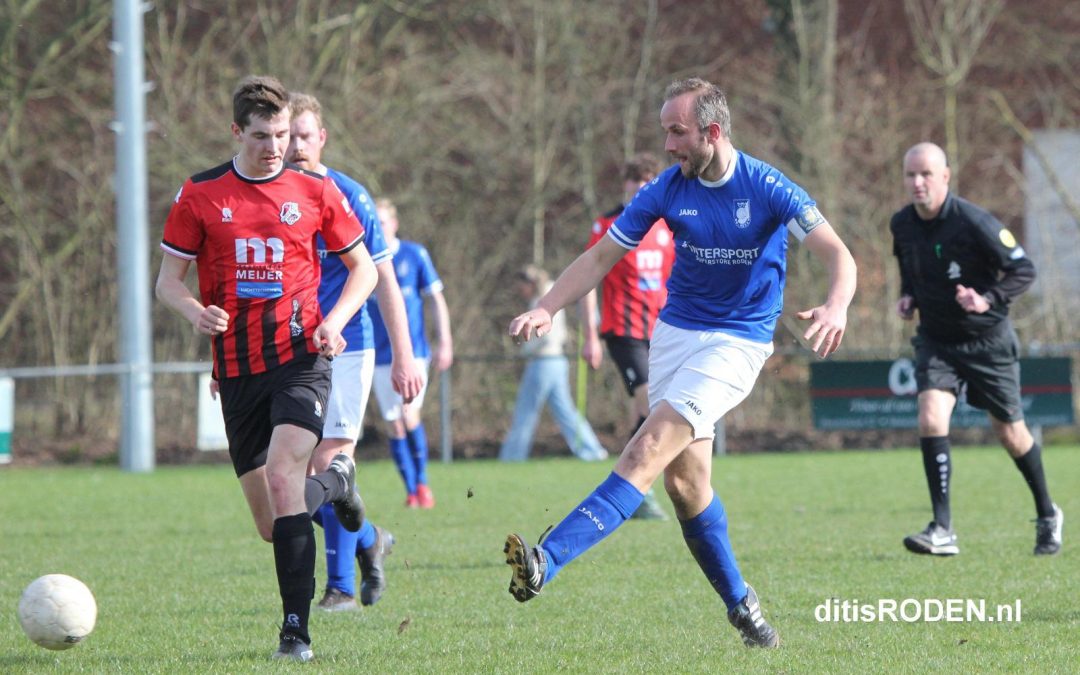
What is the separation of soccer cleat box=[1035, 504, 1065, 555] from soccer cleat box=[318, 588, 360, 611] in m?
3.69

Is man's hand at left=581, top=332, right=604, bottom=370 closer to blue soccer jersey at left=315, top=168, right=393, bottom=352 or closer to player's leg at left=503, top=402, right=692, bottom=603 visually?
blue soccer jersey at left=315, top=168, right=393, bottom=352

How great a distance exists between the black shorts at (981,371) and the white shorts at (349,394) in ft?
10.4

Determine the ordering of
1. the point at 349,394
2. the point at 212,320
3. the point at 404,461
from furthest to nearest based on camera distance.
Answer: the point at 404,461 → the point at 349,394 → the point at 212,320

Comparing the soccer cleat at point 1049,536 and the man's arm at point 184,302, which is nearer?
the man's arm at point 184,302

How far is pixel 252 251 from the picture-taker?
561 centimetres

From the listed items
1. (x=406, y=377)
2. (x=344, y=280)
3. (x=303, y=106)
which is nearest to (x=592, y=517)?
(x=406, y=377)

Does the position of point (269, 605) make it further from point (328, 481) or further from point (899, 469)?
point (899, 469)

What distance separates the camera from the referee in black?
320 inches

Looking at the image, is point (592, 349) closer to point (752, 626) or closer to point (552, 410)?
point (752, 626)

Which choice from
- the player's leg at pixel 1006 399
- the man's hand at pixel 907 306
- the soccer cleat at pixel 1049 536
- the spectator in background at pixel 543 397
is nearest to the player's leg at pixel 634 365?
the man's hand at pixel 907 306

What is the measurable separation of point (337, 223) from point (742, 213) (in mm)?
1508

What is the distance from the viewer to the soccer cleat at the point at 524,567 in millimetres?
4773

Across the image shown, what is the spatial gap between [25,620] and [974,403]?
17.2 feet

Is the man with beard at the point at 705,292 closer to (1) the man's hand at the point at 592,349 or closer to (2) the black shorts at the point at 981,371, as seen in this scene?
(2) the black shorts at the point at 981,371
